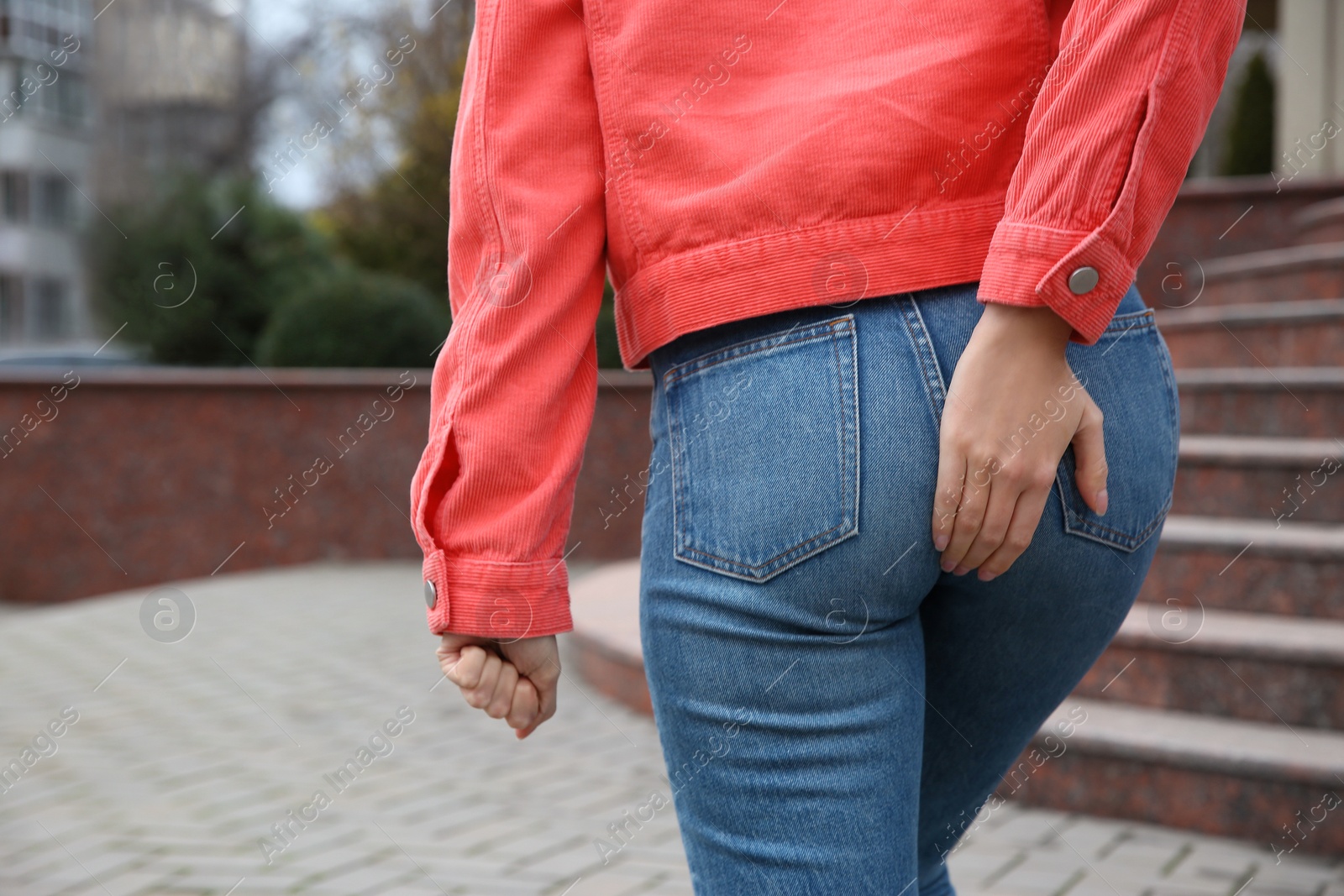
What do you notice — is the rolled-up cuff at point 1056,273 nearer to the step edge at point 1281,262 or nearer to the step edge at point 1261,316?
the step edge at point 1261,316

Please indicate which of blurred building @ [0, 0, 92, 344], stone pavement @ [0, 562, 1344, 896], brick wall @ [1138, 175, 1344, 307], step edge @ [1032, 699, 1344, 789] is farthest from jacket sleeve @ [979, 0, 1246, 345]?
blurred building @ [0, 0, 92, 344]

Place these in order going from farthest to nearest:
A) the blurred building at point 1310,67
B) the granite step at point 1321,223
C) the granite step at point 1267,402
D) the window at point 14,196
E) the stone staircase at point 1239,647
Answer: the window at point 14,196 < the blurred building at point 1310,67 < the granite step at point 1321,223 < the granite step at point 1267,402 < the stone staircase at point 1239,647

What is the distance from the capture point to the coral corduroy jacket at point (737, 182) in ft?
3.26

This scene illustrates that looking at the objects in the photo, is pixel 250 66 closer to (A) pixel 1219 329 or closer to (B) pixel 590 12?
(A) pixel 1219 329

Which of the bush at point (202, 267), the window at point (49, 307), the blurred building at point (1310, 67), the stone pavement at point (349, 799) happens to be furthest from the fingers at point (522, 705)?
the window at point (49, 307)

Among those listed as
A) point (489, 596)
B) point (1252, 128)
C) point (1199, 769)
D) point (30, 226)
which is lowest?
point (30, 226)

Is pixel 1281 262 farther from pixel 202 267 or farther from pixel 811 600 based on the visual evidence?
pixel 202 267

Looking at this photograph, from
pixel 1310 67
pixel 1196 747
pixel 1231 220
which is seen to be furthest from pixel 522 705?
pixel 1310 67

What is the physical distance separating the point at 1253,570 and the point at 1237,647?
451 mm

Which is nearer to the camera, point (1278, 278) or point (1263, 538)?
point (1263, 538)

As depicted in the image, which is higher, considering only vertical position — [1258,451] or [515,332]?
[515,332]

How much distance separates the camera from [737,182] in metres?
1.08

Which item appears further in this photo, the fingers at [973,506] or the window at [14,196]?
the window at [14,196]

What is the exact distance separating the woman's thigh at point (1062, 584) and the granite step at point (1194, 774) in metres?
2.32
